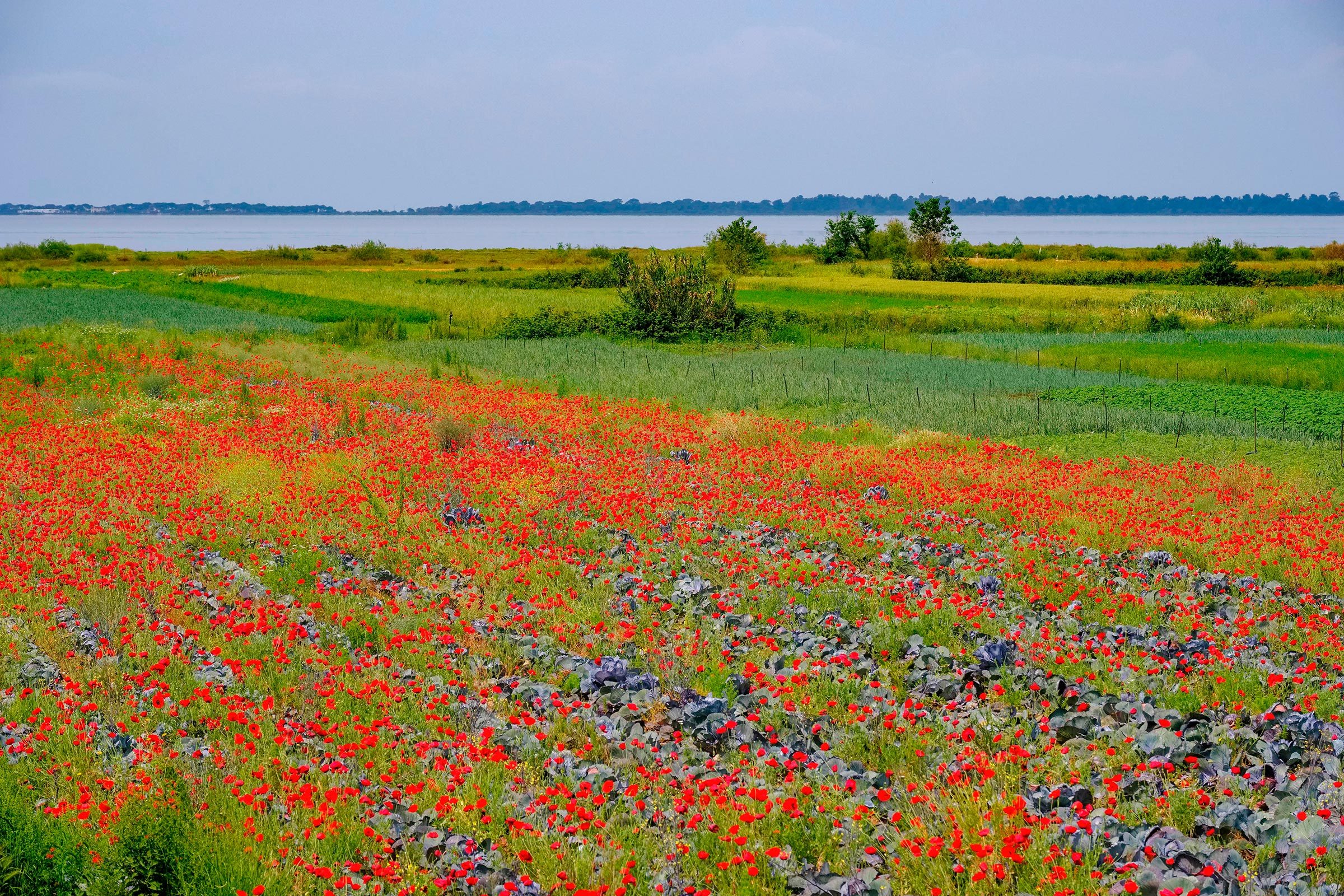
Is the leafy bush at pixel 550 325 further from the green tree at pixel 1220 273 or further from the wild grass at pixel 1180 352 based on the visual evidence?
the green tree at pixel 1220 273

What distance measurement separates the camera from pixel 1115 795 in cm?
603

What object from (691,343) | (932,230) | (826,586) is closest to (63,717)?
(826,586)

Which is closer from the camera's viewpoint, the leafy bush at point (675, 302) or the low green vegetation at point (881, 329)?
the low green vegetation at point (881, 329)

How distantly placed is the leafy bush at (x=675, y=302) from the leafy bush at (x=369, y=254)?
242 ft

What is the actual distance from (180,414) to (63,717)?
13730 mm

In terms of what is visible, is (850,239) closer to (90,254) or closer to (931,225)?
(931,225)

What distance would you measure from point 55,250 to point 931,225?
89504 mm

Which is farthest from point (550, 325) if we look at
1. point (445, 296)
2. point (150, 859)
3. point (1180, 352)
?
point (150, 859)

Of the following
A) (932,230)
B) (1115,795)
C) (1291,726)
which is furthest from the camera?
(932,230)

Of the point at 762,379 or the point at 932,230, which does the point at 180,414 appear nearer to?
the point at 762,379

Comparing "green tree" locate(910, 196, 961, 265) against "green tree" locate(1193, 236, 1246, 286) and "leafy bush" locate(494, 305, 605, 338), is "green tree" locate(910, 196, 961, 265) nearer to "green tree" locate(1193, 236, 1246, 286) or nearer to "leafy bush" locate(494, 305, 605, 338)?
"green tree" locate(1193, 236, 1246, 286)

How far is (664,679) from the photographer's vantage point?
8273 mm

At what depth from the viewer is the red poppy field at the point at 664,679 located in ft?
18.7

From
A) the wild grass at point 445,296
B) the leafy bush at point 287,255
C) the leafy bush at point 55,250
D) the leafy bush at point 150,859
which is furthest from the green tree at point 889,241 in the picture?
the leafy bush at point 150,859
